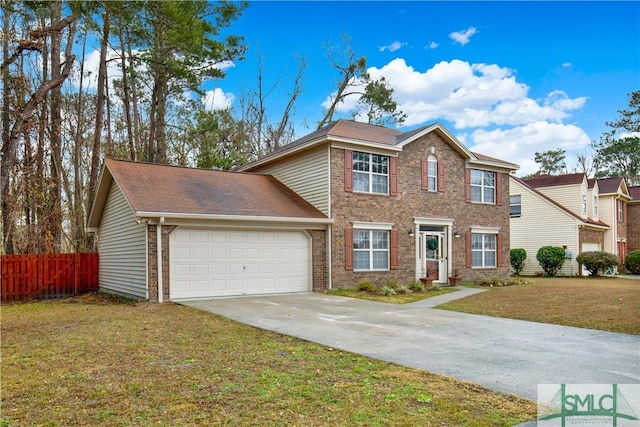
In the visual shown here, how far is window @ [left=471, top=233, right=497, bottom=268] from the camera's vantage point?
2048cm

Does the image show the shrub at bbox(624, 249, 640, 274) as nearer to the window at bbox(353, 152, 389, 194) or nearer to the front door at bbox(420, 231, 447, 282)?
the front door at bbox(420, 231, 447, 282)

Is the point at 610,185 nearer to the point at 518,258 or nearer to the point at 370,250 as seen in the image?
the point at 518,258

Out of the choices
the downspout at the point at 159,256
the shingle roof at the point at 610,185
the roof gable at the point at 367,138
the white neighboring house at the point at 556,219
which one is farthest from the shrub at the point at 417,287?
the shingle roof at the point at 610,185

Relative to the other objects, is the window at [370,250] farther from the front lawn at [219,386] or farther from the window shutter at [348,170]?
the front lawn at [219,386]

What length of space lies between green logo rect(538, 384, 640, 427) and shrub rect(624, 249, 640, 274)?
28.5m

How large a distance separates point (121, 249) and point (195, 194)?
307 centimetres

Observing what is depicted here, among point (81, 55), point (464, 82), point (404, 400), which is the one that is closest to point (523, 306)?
point (404, 400)

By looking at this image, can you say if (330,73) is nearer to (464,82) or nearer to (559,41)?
(464,82)

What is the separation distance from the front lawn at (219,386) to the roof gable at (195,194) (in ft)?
18.1

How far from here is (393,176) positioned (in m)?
17.6

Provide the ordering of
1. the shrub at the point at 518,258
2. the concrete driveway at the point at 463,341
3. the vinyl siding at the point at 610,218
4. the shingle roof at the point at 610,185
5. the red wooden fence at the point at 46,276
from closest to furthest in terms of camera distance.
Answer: the concrete driveway at the point at 463,341, the red wooden fence at the point at 46,276, the shrub at the point at 518,258, the vinyl siding at the point at 610,218, the shingle roof at the point at 610,185

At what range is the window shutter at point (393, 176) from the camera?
1756cm

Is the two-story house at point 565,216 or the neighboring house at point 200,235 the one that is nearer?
the neighboring house at point 200,235

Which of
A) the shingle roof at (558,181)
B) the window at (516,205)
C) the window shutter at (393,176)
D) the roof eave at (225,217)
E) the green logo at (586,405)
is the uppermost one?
the shingle roof at (558,181)
